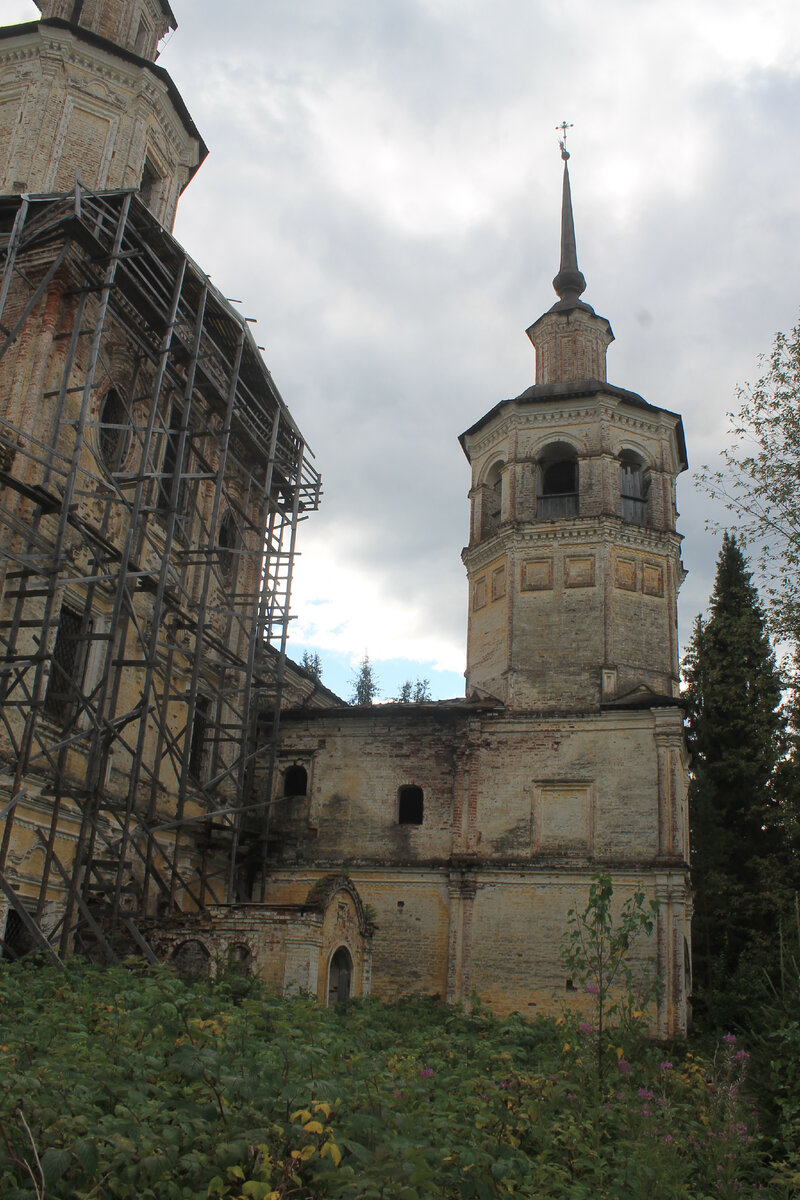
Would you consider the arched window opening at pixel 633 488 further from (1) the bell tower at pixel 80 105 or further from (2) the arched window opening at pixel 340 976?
(1) the bell tower at pixel 80 105

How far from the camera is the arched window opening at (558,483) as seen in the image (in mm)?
20047

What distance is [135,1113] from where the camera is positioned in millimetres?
4051

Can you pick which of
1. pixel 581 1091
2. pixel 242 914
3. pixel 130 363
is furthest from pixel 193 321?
pixel 581 1091

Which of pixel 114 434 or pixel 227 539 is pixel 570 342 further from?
pixel 114 434

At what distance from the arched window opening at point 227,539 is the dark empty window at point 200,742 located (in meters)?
2.51

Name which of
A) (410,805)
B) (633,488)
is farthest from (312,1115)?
(633,488)

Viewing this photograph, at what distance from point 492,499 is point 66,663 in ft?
35.6

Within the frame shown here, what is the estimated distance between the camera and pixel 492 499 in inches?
842

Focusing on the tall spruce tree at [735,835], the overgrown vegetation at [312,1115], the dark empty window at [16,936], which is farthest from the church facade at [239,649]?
the overgrown vegetation at [312,1115]

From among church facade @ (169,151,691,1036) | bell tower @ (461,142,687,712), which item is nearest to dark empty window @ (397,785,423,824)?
church facade @ (169,151,691,1036)

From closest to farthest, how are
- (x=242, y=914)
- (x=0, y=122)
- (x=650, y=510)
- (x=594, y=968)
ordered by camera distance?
(x=594, y=968) < (x=242, y=914) < (x=0, y=122) < (x=650, y=510)

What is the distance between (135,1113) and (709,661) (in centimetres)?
2357

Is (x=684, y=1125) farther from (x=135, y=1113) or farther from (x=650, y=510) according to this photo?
(x=650, y=510)

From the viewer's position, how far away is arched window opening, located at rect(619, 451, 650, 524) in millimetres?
20031
